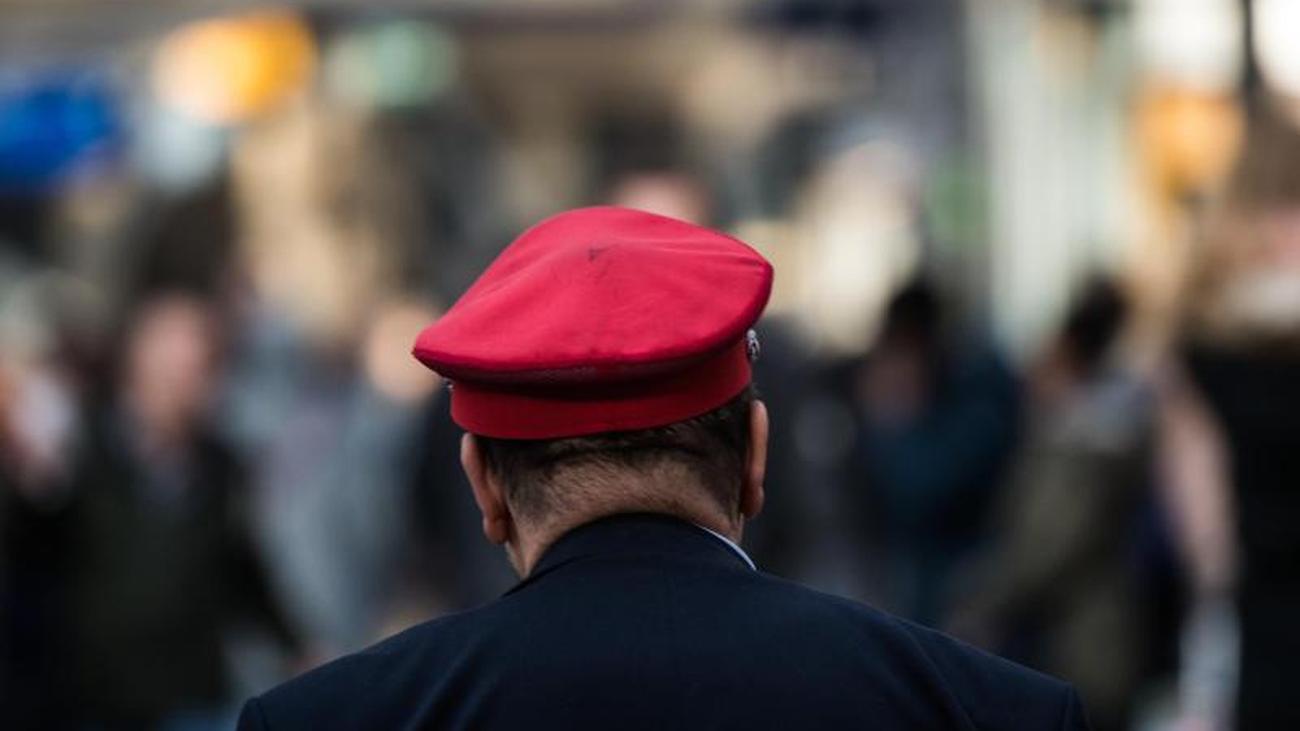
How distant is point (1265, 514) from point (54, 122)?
10.1 m

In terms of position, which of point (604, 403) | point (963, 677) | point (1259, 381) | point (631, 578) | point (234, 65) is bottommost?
point (234, 65)

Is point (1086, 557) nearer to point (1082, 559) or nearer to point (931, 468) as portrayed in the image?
point (1082, 559)

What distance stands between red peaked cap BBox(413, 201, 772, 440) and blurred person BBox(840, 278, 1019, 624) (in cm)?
715

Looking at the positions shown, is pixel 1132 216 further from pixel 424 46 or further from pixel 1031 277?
pixel 424 46

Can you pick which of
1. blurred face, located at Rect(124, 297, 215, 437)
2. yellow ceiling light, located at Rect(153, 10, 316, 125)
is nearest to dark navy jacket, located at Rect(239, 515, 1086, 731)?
blurred face, located at Rect(124, 297, 215, 437)

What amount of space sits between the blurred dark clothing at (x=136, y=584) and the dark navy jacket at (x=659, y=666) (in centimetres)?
570

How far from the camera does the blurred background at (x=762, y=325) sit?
8016mm

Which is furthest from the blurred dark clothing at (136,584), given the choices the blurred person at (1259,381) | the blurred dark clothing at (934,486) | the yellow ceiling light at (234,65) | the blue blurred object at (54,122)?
the yellow ceiling light at (234,65)

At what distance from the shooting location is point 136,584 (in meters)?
8.65

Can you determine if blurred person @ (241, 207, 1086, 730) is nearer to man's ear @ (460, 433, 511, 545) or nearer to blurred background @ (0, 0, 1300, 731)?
man's ear @ (460, 433, 511, 545)

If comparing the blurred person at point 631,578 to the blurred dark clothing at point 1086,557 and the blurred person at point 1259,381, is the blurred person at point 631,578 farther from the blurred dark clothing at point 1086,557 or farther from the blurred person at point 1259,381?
the blurred dark clothing at point 1086,557

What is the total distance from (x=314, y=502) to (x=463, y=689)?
859 centimetres

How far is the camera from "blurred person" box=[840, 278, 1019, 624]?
1033 cm

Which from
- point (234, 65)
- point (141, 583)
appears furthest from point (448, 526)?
point (234, 65)
